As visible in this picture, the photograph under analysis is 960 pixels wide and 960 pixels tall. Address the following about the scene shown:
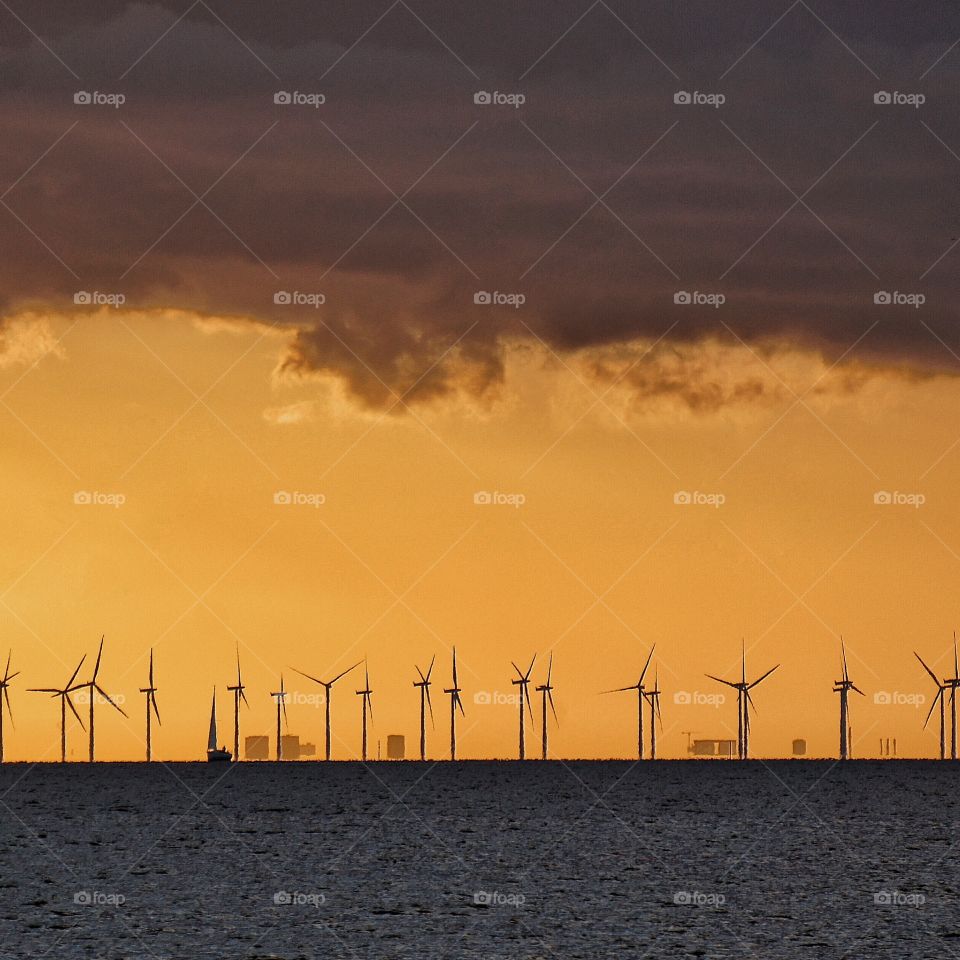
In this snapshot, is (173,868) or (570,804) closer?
(173,868)

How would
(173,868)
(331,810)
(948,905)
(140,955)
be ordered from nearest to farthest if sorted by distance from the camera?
(140,955)
(948,905)
(173,868)
(331,810)

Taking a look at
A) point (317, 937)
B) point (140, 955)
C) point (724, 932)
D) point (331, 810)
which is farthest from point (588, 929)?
point (331, 810)

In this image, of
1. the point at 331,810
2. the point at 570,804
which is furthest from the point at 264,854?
the point at 570,804

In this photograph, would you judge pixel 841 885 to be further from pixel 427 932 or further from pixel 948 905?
pixel 427 932

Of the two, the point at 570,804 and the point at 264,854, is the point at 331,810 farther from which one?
the point at 264,854

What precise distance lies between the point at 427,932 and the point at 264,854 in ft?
152

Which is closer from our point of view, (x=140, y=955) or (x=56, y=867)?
(x=140, y=955)

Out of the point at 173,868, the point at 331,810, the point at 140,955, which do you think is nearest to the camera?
the point at 140,955

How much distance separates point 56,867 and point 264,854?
1599cm

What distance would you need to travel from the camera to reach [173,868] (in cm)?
8756

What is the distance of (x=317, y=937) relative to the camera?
5609 cm

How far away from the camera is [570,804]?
18825cm

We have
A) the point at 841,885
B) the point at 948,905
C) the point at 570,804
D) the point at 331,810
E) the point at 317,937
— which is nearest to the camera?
the point at 317,937

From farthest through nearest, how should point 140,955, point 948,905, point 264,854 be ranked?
1. point 264,854
2. point 948,905
3. point 140,955
